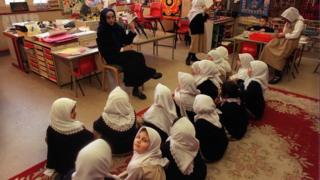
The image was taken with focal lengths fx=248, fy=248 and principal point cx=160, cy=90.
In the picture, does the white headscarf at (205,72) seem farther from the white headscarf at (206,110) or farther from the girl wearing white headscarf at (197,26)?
the girl wearing white headscarf at (197,26)

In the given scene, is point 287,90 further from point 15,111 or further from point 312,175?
point 15,111

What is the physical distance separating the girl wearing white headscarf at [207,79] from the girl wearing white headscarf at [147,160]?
4.43 feet

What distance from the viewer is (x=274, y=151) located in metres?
2.43

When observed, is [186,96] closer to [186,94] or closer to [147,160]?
[186,94]

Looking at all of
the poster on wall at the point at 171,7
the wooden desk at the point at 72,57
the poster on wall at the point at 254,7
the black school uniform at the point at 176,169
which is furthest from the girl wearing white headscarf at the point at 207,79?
the poster on wall at the point at 171,7

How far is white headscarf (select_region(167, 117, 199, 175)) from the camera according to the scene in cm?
168

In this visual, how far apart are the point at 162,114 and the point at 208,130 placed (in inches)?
17.7

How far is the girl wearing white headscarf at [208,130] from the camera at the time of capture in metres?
2.11

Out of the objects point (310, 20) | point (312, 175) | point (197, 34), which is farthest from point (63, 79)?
point (310, 20)

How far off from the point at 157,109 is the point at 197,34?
2.88m

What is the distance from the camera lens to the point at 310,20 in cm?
498

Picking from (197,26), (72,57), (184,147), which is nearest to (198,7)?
(197,26)

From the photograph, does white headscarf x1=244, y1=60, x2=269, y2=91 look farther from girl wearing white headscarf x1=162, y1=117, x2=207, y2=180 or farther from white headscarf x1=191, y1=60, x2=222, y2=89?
girl wearing white headscarf x1=162, y1=117, x2=207, y2=180

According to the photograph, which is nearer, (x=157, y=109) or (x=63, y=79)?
(x=157, y=109)
